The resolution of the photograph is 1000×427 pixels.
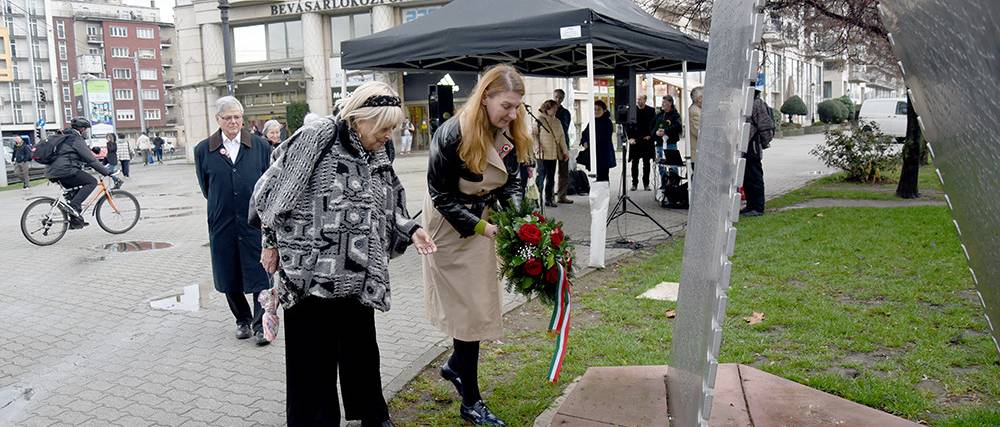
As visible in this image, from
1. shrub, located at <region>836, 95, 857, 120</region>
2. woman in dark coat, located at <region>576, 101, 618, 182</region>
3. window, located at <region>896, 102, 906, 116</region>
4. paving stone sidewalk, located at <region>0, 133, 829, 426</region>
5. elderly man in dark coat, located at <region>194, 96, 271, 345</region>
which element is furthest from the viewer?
shrub, located at <region>836, 95, 857, 120</region>

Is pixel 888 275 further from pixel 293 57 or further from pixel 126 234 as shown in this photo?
pixel 293 57

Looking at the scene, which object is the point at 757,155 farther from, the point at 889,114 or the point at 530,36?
the point at 889,114

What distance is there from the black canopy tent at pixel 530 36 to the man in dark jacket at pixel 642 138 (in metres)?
3.48

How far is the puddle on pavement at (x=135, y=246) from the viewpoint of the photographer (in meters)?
10.6

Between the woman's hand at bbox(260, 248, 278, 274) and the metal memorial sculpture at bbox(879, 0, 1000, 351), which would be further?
the woman's hand at bbox(260, 248, 278, 274)

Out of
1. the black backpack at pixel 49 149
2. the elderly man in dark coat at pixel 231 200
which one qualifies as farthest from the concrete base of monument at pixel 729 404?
the black backpack at pixel 49 149

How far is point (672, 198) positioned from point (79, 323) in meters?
8.79

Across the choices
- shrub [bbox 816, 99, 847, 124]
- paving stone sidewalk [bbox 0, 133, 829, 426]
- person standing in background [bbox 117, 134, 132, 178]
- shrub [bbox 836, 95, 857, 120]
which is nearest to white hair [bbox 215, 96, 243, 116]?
paving stone sidewalk [bbox 0, 133, 829, 426]

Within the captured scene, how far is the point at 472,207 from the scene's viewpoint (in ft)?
12.3

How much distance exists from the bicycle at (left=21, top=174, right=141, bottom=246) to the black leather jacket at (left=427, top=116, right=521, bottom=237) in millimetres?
9856

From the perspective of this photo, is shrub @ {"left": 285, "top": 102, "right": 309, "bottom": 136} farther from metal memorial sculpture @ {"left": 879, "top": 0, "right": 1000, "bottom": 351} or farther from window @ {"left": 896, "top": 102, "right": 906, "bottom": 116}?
metal memorial sculpture @ {"left": 879, "top": 0, "right": 1000, "bottom": 351}

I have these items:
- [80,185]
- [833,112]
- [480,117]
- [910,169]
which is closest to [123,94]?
[833,112]

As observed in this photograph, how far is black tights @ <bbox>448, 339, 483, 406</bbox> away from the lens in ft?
12.5

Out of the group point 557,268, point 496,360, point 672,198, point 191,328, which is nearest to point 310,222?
point 557,268
